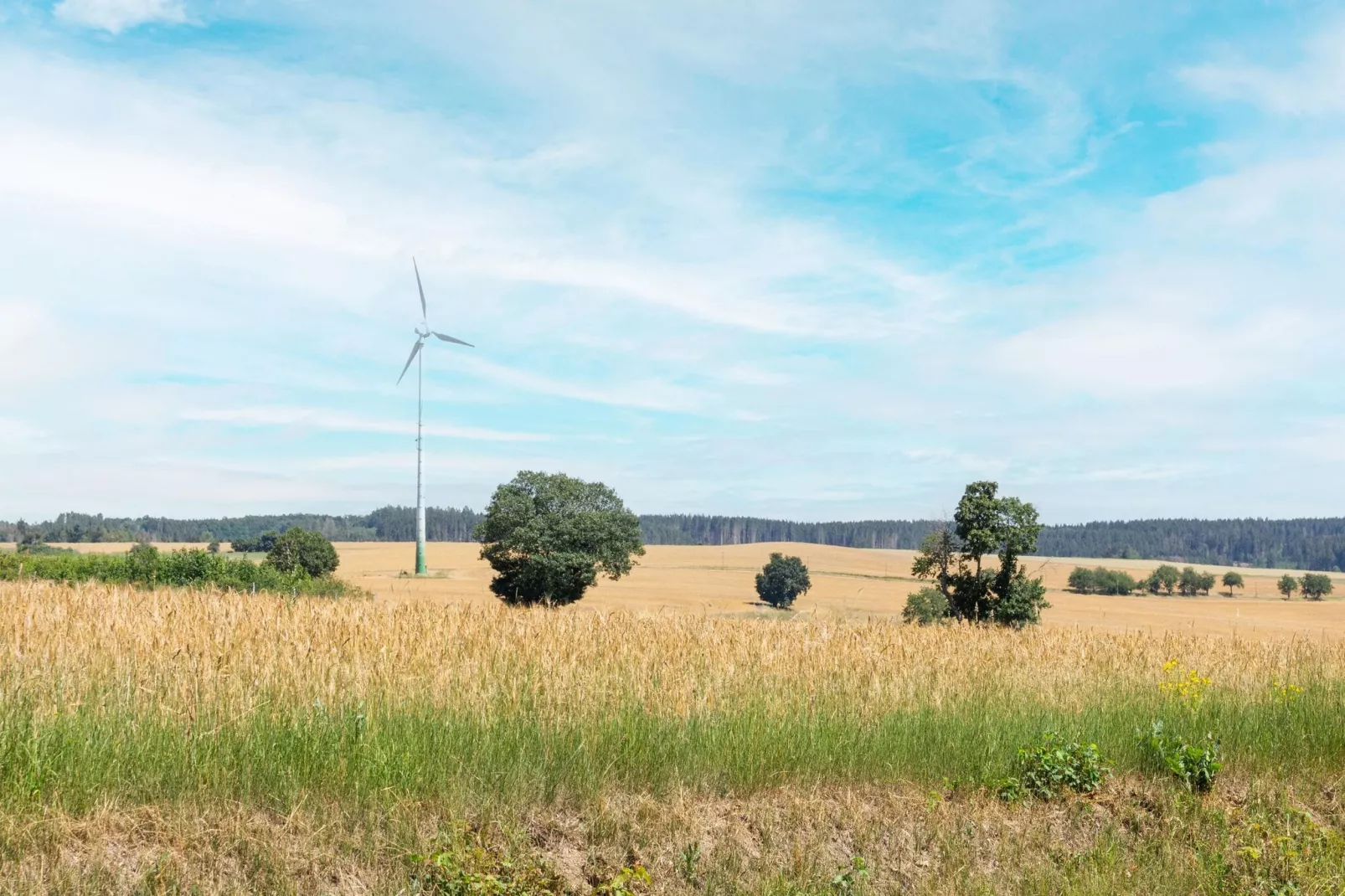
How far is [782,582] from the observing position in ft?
262

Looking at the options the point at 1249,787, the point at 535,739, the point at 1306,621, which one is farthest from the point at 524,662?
the point at 1306,621

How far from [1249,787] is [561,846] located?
6857mm

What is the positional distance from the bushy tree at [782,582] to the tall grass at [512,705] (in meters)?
67.0

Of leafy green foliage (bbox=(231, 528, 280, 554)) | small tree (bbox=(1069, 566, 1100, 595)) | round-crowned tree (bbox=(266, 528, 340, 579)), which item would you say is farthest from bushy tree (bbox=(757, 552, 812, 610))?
leafy green foliage (bbox=(231, 528, 280, 554))

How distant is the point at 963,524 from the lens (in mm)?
40000

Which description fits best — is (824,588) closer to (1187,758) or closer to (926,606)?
(926,606)

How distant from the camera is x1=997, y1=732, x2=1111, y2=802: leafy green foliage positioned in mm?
8305

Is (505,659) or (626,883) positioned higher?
(505,659)

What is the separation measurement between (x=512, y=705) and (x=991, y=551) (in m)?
35.1

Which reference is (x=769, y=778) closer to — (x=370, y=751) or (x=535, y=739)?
(x=535, y=739)

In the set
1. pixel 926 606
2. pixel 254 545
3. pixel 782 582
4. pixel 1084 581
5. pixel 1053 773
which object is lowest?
pixel 1084 581

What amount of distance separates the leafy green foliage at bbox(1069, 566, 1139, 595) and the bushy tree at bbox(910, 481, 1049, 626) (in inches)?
3150

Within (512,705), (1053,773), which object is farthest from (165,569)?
(1053,773)

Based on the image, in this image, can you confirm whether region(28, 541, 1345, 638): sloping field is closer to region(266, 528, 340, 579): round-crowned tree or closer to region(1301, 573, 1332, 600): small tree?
region(1301, 573, 1332, 600): small tree
